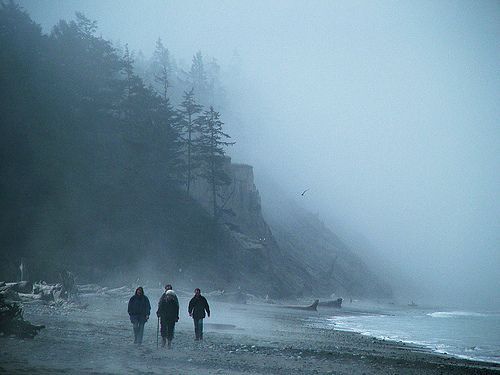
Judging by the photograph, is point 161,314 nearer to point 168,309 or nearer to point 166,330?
point 168,309

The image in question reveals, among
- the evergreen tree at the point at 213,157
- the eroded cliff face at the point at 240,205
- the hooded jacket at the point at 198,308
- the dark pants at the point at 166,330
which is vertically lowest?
the dark pants at the point at 166,330

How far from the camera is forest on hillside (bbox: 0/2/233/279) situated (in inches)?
1619

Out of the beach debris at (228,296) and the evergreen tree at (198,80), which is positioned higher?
the evergreen tree at (198,80)

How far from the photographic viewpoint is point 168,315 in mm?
15969

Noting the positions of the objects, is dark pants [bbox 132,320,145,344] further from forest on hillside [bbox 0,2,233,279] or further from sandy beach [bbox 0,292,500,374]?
forest on hillside [bbox 0,2,233,279]

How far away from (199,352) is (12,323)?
246 inches

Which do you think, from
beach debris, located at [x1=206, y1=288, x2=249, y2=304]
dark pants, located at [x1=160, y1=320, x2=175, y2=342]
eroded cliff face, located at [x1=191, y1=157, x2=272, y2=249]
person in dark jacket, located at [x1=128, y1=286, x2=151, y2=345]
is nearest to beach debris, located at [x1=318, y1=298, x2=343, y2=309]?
eroded cliff face, located at [x1=191, y1=157, x2=272, y2=249]

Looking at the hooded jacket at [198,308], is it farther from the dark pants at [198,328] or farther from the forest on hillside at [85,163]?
the forest on hillside at [85,163]

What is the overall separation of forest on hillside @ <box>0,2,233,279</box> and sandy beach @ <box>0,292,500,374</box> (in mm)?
15862

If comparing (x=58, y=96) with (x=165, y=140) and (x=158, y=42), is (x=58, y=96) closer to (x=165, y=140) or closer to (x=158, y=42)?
(x=165, y=140)

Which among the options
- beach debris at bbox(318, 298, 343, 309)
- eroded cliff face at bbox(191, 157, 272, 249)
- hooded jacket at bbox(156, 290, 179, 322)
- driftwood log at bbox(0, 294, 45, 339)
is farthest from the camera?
eroded cliff face at bbox(191, 157, 272, 249)

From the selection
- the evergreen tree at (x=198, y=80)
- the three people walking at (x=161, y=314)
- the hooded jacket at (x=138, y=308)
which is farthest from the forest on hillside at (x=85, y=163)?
the evergreen tree at (x=198, y=80)

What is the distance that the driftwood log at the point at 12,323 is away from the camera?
1380 centimetres

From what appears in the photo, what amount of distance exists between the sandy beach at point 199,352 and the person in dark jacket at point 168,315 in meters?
0.55
